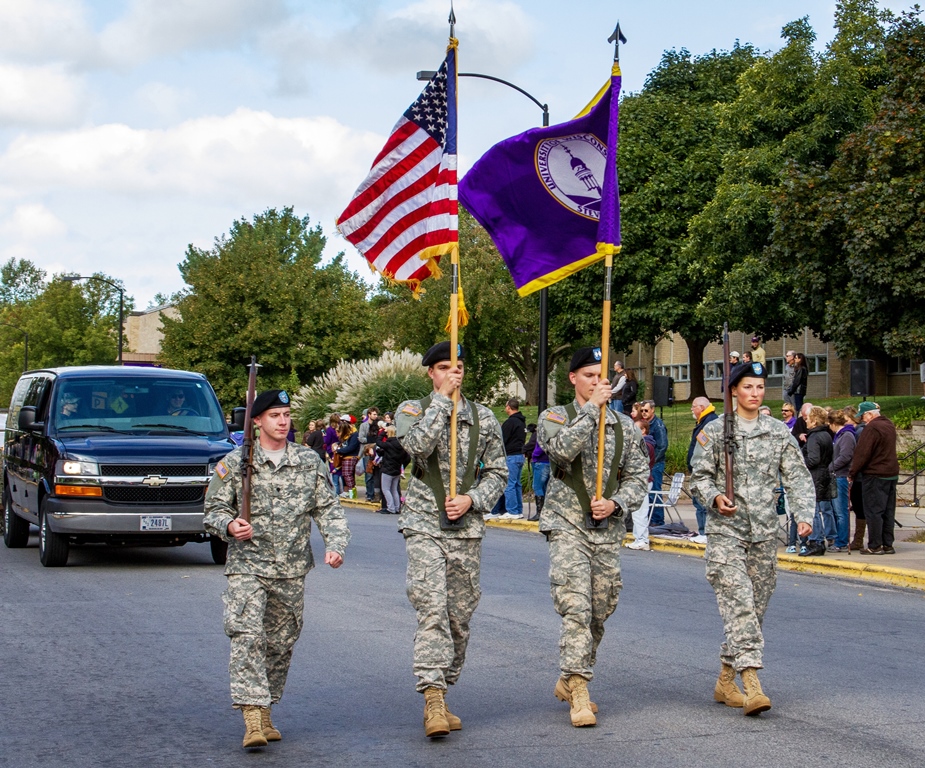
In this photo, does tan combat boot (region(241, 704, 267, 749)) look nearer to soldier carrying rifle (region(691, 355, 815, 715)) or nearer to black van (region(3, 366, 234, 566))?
soldier carrying rifle (region(691, 355, 815, 715))

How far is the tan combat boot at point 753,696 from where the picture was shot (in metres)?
7.08

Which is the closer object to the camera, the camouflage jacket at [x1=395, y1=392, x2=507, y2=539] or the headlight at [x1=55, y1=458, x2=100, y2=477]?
the camouflage jacket at [x1=395, y1=392, x2=507, y2=539]

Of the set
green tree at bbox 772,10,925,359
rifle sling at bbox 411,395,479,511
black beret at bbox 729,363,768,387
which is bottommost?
rifle sling at bbox 411,395,479,511

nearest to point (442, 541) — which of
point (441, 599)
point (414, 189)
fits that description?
point (441, 599)

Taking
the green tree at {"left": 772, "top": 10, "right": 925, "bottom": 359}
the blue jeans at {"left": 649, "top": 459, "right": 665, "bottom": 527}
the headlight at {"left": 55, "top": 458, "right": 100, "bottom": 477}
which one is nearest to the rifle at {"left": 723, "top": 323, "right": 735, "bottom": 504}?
the headlight at {"left": 55, "top": 458, "right": 100, "bottom": 477}

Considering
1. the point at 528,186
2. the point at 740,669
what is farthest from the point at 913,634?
the point at 528,186

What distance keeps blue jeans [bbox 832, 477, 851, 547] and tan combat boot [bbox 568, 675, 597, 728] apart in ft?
34.9

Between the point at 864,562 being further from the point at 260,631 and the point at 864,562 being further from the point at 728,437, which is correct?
the point at 260,631

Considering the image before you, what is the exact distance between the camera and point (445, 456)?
7090mm

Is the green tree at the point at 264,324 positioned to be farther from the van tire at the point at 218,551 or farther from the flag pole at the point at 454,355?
the flag pole at the point at 454,355

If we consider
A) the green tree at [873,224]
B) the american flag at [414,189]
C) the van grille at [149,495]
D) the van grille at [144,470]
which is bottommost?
the van grille at [149,495]

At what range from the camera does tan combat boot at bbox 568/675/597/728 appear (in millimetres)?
6926

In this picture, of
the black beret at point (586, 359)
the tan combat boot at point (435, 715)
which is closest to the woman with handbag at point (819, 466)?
the black beret at point (586, 359)

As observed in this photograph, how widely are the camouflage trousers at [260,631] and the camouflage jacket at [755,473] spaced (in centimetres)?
241
